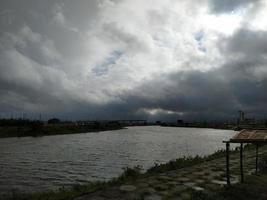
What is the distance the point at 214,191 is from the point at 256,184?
8.26 feet

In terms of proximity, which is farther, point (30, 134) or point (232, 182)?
point (30, 134)

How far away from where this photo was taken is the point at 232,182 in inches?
476

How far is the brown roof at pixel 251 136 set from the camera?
10.3 metres

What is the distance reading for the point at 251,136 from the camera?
10695 mm

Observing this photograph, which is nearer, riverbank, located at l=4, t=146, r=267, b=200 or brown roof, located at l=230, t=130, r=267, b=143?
Result: riverbank, located at l=4, t=146, r=267, b=200

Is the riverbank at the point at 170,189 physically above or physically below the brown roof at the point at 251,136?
below

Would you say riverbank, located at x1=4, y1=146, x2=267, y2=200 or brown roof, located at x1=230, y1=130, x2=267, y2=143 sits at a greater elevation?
brown roof, located at x1=230, y1=130, x2=267, y2=143

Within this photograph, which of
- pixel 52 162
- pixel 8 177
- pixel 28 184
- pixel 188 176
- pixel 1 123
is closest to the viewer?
pixel 188 176

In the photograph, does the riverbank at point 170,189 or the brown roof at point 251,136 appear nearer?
the riverbank at point 170,189

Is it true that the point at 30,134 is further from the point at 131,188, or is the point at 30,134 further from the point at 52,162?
the point at 131,188

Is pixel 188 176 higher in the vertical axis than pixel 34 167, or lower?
higher

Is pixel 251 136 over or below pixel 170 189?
over

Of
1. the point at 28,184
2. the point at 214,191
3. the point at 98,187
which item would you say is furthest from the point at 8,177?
the point at 214,191

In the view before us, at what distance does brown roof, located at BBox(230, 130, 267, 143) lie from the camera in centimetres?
1027
